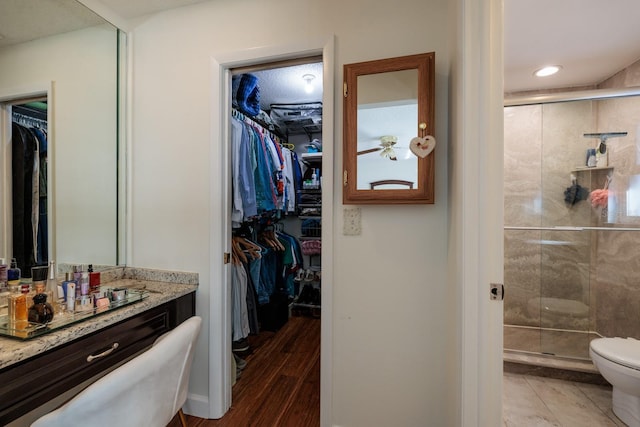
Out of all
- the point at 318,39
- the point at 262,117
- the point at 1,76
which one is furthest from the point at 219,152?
the point at 262,117

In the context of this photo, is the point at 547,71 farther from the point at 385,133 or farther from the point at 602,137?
the point at 385,133

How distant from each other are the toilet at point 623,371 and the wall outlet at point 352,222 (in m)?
1.64

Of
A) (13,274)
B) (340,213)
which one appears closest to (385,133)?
(340,213)

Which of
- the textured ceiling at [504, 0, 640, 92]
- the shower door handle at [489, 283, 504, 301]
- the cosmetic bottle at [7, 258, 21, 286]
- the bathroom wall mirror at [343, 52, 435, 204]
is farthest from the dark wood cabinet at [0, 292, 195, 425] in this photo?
the textured ceiling at [504, 0, 640, 92]

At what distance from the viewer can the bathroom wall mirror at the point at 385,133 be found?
1.14 metres

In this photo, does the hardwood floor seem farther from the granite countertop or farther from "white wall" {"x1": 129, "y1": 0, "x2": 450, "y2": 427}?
the granite countertop

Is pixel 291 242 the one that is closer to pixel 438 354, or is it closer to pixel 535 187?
pixel 438 354

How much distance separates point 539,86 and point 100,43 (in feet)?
10.6

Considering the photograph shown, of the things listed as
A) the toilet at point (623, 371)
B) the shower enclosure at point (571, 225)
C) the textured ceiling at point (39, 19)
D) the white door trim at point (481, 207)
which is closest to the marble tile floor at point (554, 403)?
the toilet at point (623, 371)

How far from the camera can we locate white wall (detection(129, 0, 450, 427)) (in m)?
1.25

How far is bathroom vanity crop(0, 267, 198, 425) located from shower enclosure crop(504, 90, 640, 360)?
253 centimetres

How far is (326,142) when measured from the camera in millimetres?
1349

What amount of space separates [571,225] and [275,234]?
2696 millimetres

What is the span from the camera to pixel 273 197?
2.24 m
